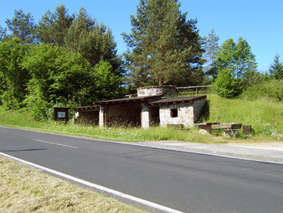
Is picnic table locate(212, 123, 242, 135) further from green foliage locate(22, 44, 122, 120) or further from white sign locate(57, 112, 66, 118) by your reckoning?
green foliage locate(22, 44, 122, 120)

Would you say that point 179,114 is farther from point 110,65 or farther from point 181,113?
point 110,65

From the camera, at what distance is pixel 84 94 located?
1359 inches

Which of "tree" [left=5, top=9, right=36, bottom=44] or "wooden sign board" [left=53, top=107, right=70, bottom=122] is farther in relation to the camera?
"tree" [left=5, top=9, right=36, bottom=44]

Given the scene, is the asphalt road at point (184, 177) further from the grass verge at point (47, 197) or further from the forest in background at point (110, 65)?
the forest in background at point (110, 65)

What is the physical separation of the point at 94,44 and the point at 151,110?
21.9m

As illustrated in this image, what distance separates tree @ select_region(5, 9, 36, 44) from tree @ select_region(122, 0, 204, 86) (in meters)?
26.1

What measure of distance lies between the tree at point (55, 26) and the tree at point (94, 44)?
5418 millimetres

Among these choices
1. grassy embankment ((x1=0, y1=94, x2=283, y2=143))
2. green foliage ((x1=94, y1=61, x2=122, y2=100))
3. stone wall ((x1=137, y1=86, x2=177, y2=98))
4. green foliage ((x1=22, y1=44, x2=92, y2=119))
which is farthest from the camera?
green foliage ((x1=94, y1=61, x2=122, y2=100))

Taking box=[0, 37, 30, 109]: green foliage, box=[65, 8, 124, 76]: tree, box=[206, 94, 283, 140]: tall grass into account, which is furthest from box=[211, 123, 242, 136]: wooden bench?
box=[0, 37, 30, 109]: green foliage

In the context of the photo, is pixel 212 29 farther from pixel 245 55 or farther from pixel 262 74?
pixel 262 74

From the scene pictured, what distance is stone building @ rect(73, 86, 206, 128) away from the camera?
19.8 m

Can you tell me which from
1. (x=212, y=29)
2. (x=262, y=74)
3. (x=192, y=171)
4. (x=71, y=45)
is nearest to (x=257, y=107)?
(x=192, y=171)

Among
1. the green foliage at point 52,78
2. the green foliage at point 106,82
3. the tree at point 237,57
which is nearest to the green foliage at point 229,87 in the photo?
the green foliage at point 106,82

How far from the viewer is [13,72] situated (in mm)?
38438
